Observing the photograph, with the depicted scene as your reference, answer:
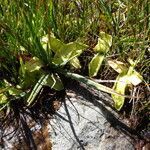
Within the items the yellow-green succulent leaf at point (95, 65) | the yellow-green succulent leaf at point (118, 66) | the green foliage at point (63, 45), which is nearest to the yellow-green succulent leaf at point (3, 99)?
the green foliage at point (63, 45)

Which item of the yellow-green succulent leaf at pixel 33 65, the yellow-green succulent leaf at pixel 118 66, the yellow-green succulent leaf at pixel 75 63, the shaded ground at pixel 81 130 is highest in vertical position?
the yellow-green succulent leaf at pixel 33 65

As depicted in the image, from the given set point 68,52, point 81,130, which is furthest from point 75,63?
point 81,130

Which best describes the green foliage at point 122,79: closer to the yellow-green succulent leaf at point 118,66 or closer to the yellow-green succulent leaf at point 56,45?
the yellow-green succulent leaf at point 118,66

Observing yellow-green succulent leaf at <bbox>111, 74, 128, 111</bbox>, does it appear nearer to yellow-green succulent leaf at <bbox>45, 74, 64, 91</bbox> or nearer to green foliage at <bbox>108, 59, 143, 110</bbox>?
green foliage at <bbox>108, 59, 143, 110</bbox>

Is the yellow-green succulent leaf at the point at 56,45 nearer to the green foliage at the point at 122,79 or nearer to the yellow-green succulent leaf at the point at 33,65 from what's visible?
the yellow-green succulent leaf at the point at 33,65

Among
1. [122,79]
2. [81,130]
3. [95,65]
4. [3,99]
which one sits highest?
[3,99]

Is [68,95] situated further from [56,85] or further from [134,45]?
[134,45]

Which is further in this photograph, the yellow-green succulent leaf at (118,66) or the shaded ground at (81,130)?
the yellow-green succulent leaf at (118,66)

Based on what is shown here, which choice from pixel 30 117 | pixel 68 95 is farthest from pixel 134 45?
pixel 30 117

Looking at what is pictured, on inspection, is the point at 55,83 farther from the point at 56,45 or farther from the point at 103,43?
the point at 103,43

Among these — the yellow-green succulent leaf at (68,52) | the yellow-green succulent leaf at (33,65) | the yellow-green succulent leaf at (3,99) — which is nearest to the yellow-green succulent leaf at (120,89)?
the yellow-green succulent leaf at (68,52)

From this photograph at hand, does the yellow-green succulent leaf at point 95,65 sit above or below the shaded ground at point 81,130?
above

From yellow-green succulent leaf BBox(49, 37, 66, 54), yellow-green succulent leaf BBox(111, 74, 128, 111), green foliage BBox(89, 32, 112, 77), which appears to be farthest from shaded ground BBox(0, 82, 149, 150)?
yellow-green succulent leaf BBox(49, 37, 66, 54)
